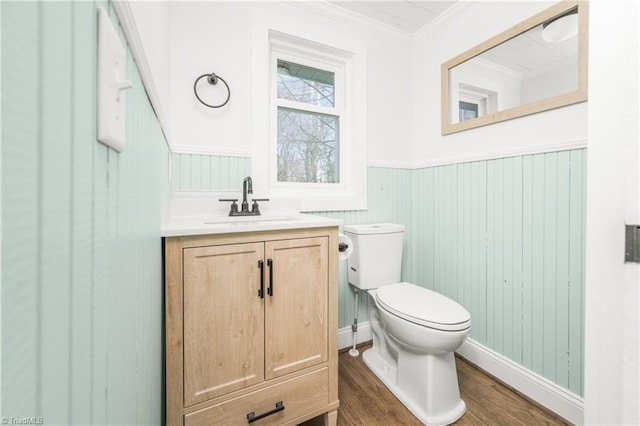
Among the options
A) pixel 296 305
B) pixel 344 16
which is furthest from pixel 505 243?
pixel 344 16

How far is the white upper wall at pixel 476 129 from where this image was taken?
4.25 feet

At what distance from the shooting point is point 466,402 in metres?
1.34

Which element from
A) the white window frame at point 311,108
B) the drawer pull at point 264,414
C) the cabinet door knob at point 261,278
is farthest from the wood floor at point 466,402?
the white window frame at point 311,108

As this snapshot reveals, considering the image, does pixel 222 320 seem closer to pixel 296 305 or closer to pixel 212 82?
pixel 296 305

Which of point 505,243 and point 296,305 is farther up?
point 505,243

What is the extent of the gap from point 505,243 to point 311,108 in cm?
145

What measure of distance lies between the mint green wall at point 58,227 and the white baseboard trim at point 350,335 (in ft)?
5.21

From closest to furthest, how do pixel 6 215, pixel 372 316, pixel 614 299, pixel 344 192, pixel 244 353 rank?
pixel 6 215 < pixel 614 299 < pixel 244 353 < pixel 372 316 < pixel 344 192

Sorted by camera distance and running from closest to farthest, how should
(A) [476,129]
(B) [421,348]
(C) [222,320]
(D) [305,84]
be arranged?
(C) [222,320] < (B) [421,348] < (A) [476,129] < (D) [305,84]

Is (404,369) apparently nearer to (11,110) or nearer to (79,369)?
(79,369)

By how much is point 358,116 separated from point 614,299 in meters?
1.57

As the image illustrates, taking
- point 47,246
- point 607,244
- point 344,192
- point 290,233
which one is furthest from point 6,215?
point 344,192

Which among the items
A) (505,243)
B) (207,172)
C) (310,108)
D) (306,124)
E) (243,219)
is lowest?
(505,243)

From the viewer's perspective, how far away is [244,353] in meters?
0.99
